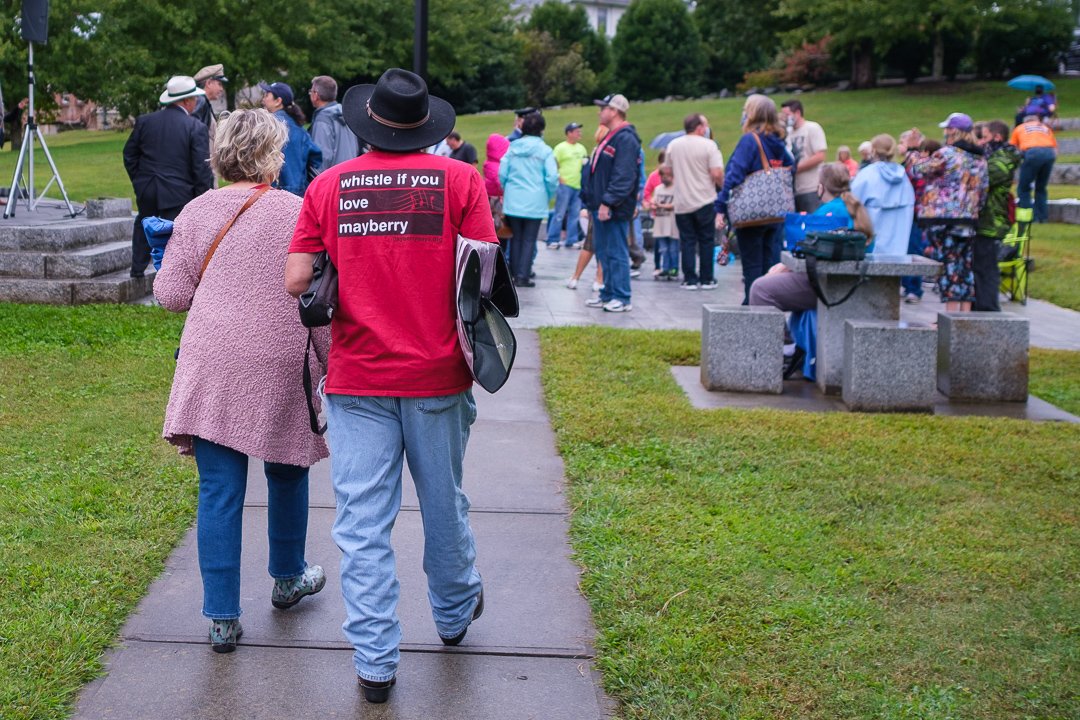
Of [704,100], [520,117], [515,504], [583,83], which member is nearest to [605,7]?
[583,83]

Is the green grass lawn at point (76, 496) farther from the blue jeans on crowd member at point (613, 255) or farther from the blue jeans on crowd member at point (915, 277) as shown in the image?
the blue jeans on crowd member at point (915, 277)

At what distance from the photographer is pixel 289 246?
386cm

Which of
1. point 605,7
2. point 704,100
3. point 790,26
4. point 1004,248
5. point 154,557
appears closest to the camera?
point 154,557

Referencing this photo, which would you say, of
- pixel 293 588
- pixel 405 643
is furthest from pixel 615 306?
pixel 405 643

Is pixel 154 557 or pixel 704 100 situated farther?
pixel 704 100

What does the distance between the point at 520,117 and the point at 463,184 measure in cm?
954

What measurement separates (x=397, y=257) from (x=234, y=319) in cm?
69

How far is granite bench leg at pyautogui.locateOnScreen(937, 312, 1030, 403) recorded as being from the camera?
26.8 ft

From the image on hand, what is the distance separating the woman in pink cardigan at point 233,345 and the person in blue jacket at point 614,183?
21.9ft

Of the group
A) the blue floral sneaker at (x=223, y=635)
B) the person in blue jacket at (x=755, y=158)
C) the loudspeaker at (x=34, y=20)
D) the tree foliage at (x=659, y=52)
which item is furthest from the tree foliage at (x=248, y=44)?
the blue floral sneaker at (x=223, y=635)

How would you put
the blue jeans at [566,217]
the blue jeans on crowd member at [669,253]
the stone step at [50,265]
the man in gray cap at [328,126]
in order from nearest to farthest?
1. the stone step at [50,265]
2. the man in gray cap at [328,126]
3. the blue jeans on crowd member at [669,253]
4. the blue jeans at [566,217]

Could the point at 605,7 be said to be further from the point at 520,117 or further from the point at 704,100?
the point at 520,117

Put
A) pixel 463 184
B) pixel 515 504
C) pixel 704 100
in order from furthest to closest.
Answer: pixel 704 100 < pixel 515 504 < pixel 463 184

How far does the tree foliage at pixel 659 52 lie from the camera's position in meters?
53.9
